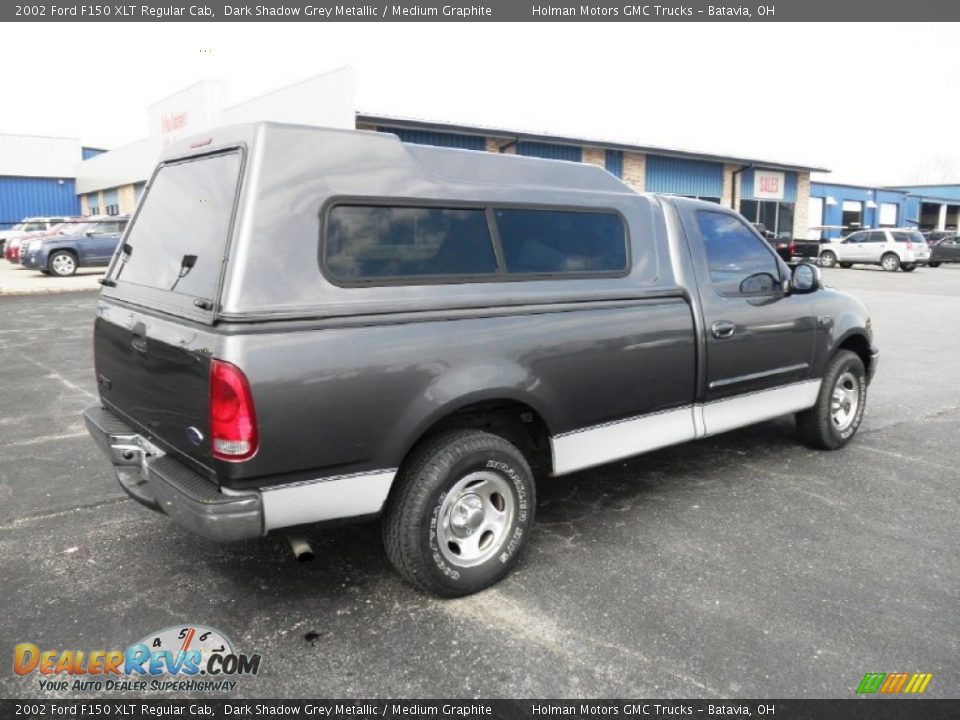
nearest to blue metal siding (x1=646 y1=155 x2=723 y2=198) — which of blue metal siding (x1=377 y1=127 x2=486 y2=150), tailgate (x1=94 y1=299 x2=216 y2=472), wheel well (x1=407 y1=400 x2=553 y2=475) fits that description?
blue metal siding (x1=377 y1=127 x2=486 y2=150)

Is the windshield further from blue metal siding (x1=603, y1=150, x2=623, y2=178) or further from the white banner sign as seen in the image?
the white banner sign

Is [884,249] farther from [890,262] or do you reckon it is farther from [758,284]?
[758,284]

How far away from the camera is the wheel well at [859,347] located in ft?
17.9

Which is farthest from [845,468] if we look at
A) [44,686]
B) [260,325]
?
[44,686]

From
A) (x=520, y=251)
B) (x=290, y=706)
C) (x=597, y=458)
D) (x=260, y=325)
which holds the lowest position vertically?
(x=290, y=706)

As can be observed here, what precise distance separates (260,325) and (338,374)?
0.34 meters

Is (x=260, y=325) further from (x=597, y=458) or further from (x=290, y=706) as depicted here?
(x=597, y=458)

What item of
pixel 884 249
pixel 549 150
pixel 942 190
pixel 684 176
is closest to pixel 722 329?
pixel 549 150

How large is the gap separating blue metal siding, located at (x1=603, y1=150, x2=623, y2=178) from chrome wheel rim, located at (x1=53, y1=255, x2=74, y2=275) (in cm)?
1720

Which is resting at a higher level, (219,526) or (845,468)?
(219,526)

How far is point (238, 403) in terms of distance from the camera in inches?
104

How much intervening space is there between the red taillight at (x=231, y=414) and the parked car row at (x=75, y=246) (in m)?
20.3

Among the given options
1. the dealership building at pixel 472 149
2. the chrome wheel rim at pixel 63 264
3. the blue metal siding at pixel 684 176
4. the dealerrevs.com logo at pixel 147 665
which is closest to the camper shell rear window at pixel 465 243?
the dealerrevs.com logo at pixel 147 665

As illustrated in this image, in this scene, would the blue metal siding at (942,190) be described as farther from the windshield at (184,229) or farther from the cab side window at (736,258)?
the windshield at (184,229)
